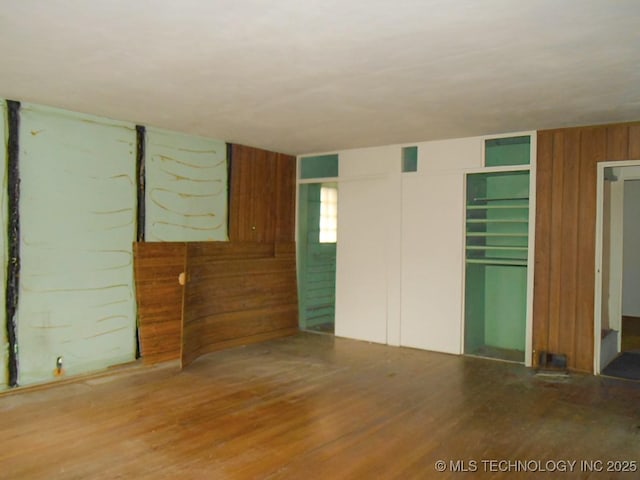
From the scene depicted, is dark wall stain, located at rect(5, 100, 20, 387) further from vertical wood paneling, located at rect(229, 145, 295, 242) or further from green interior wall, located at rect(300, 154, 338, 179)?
green interior wall, located at rect(300, 154, 338, 179)

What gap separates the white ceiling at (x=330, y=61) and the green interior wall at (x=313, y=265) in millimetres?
2247

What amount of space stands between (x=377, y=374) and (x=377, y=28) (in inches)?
131

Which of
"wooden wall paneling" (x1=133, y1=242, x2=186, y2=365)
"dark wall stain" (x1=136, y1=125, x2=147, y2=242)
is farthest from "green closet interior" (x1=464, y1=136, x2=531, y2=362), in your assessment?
"dark wall stain" (x1=136, y1=125, x2=147, y2=242)

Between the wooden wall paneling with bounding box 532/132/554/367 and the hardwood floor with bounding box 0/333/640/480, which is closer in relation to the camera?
the hardwood floor with bounding box 0/333/640/480

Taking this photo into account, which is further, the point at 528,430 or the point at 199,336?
the point at 199,336

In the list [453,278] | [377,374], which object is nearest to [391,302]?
[453,278]

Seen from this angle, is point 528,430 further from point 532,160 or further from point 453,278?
point 532,160

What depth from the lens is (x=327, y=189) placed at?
7324 mm

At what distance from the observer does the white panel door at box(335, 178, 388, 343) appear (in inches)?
247

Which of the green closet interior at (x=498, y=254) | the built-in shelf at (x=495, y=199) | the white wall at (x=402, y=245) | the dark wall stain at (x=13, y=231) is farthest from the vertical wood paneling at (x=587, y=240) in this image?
the dark wall stain at (x=13, y=231)

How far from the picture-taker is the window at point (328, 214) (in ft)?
24.0

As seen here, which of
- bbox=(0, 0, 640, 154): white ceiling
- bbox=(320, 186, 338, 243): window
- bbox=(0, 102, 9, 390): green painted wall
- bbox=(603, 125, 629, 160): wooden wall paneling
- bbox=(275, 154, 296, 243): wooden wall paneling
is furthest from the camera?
bbox=(320, 186, 338, 243): window

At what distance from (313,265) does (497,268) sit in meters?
2.57

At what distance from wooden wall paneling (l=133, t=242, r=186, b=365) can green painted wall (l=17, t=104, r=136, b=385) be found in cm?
11
